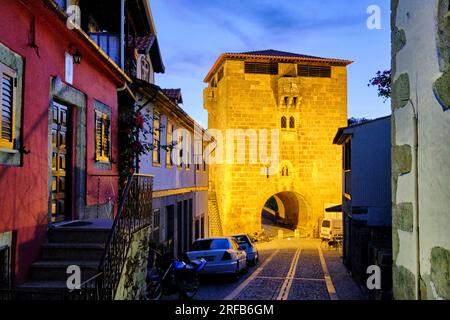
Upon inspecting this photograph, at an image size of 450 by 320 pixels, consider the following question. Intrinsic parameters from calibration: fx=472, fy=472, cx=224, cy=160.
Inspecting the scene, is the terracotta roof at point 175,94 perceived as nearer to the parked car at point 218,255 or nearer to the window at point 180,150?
the window at point 180,150

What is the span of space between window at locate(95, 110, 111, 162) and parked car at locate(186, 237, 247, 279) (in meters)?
6.27

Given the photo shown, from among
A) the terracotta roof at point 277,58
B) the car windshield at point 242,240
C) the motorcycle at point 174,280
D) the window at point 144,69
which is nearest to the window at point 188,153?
the car windshield at point 242,240

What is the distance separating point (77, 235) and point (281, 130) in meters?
31.7

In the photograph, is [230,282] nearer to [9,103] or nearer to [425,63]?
[9,103]

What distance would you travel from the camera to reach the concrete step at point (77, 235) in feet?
22.9

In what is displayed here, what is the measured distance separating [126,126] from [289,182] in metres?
27.7

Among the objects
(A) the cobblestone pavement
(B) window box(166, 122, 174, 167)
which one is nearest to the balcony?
(A) the cobblestone pavement

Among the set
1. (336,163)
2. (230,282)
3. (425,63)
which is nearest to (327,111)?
(336,163)

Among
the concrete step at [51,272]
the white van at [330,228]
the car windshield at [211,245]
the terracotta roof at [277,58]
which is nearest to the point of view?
the concrete step at [51,272]

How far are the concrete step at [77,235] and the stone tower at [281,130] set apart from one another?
29.9 meters

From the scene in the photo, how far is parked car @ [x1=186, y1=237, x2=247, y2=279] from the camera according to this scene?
50.3 ft

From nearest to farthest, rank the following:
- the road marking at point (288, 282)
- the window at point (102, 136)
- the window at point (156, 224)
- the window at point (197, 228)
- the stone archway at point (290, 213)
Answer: the window at point (102, 136) → the road marking at point (288, 282) → the window at point (156, 224) → the window at point (197, 228) → the stone archway at point (290, 213)

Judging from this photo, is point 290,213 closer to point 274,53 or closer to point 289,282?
point 274,53

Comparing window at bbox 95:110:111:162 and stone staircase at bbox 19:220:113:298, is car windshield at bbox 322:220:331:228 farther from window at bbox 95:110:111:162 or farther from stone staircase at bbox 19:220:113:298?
stone staircase at bbox 19:220:113:298
